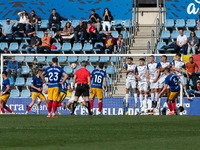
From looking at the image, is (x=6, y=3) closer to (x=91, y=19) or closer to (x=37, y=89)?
(x=91, y=19)

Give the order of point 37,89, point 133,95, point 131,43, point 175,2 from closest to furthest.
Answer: point 37,89 → point 133,95 → point 131,43 → point 175,2

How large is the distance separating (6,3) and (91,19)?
5366 mm

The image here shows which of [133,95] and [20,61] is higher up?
[20,61]

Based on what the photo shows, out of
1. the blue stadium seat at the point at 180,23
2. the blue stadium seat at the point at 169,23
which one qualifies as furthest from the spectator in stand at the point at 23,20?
the blue stadium seat at the point at 180,23

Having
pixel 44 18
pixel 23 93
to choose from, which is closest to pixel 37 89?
pixel 23 93

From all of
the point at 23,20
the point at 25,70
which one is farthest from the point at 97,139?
the point at 23,20

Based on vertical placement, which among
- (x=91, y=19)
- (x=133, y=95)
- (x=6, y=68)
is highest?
(x=91, y=19)

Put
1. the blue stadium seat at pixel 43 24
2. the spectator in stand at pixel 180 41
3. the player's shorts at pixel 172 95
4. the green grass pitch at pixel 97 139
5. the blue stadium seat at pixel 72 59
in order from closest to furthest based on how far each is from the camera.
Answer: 1. the green grass pitch at pixel 97 139
2. the player's shorts at pixel 172 95
3. the blue stadium seat at pixel 72 59
4. the spectator in stand at pixel 180 41
5. the blue stadium seat at pixel 43 24

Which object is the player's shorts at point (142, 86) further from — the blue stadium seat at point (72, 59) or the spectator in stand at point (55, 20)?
the spectator in stand at point (55, 20)

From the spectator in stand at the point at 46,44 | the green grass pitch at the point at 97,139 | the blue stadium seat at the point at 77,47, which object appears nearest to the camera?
the green grass pitch at the point at 97,139

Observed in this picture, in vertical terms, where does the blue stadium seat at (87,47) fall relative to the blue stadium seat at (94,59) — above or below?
above

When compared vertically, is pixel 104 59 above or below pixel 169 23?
below

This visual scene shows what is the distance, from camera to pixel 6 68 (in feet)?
58.3

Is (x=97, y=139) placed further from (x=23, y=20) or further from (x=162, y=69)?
(x=23, y=20)
